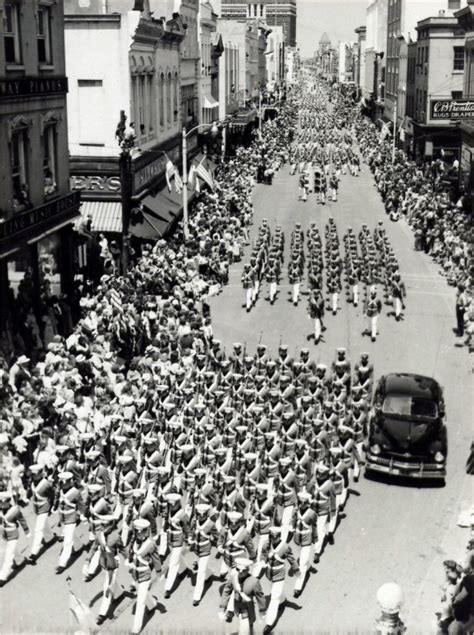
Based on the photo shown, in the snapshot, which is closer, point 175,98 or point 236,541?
point 236,541

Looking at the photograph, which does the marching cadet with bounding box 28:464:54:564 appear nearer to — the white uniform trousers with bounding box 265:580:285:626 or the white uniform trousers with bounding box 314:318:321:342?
the white uniform trousers with bounding box 265:580:285:626

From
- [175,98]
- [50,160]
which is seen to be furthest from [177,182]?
[50,160]

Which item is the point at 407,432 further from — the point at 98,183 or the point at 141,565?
the point at 98,183

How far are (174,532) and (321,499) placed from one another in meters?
2.50

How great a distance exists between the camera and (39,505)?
1424cm

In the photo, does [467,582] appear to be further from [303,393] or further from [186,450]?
[303,393]

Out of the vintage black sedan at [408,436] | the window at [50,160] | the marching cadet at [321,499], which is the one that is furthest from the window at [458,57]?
the marching cadet at [321,499]

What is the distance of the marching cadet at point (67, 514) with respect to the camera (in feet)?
45.9

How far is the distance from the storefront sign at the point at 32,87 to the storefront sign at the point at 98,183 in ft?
23.0

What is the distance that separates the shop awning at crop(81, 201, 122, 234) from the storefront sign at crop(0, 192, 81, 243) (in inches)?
184

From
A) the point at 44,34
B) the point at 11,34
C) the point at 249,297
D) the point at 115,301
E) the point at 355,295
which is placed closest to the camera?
the point at 115,301

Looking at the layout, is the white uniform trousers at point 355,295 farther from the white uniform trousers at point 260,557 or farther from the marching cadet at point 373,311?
the white uniform trousers at point 260,557

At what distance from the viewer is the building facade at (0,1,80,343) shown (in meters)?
24.0

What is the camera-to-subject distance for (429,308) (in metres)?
31.1
